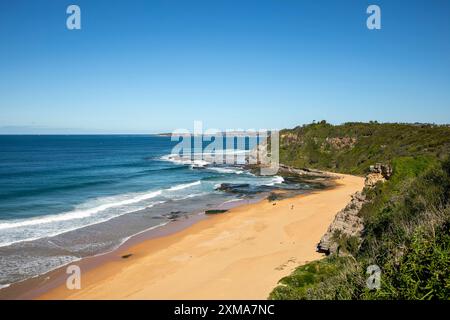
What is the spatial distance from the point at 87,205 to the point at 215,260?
1947 centimetres

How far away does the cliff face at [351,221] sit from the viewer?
56.6ft

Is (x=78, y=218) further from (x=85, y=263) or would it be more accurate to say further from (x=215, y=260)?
(x=215, y=260)

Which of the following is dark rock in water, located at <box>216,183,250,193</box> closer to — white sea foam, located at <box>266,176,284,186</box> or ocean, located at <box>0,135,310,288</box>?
ocean, located at <box>0,135,310,288</box>

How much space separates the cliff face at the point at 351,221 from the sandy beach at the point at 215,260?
100 cm

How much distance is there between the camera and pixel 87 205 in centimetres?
3381

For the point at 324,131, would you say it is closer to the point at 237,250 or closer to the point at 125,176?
the point at 125,176

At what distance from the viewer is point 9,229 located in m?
25.3

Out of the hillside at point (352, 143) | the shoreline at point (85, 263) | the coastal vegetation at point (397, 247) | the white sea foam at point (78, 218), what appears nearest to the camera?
the coastal vegetation at point (397, 247)

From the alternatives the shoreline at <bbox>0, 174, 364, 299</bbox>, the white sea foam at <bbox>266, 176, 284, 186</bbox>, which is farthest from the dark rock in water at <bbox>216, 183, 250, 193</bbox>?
the shoreline at <bbox>0, 174, 364, 299</bbox>

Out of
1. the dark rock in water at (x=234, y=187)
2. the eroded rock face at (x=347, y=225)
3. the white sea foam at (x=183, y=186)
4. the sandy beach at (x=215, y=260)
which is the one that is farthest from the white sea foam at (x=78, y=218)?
the eroded rock face at (x=347, y=225)

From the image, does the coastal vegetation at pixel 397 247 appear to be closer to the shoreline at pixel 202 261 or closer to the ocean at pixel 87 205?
the shoreline at pixel 202 261

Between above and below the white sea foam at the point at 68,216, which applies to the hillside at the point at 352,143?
above
